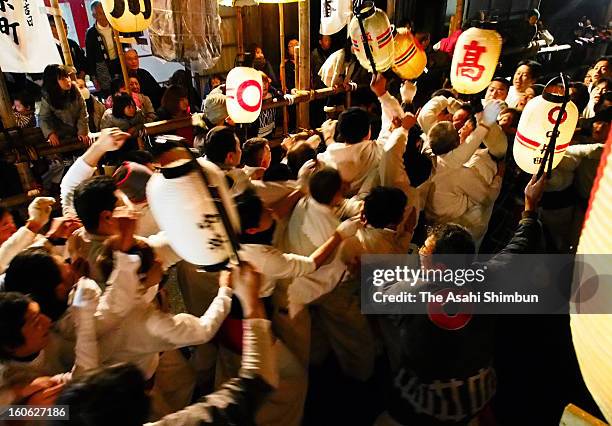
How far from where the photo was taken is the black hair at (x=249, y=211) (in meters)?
3.12

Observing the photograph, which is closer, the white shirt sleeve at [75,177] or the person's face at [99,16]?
the white shirt sleeve at [75,177]

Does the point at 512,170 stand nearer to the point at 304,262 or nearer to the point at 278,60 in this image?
the point at 304,262

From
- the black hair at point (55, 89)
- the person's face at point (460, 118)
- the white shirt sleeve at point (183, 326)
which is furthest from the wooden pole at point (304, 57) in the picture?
the white shirt sleeve at point (183, 326)

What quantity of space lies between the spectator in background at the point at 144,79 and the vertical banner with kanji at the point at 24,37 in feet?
10.5

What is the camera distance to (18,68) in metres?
5.14

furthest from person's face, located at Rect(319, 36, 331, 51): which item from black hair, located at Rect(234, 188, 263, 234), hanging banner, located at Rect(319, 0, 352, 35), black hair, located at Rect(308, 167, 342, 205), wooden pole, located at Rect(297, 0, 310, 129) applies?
black hair, located at Rect(234, 188, 263, 234)

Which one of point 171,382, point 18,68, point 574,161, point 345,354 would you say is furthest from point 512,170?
point 18,68

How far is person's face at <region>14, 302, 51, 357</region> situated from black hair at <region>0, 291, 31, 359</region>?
0.8 inches

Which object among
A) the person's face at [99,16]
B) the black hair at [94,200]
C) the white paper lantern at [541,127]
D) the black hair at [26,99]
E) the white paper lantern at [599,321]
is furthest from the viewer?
the person's face at [99,16]

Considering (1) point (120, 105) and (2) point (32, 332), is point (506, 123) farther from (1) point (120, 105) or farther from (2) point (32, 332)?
(2) point (32, 332)

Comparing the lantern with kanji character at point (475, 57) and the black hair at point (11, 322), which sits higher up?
the lantern with kanji character at point (475, 57)

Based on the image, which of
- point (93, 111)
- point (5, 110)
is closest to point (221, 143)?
point (5, 110)

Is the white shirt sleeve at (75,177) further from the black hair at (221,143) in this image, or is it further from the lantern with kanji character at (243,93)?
the lantern with kanji character at (243,93)

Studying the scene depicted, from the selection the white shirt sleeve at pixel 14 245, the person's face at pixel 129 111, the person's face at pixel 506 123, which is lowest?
the white shirt sleeve at pixel 14 245
